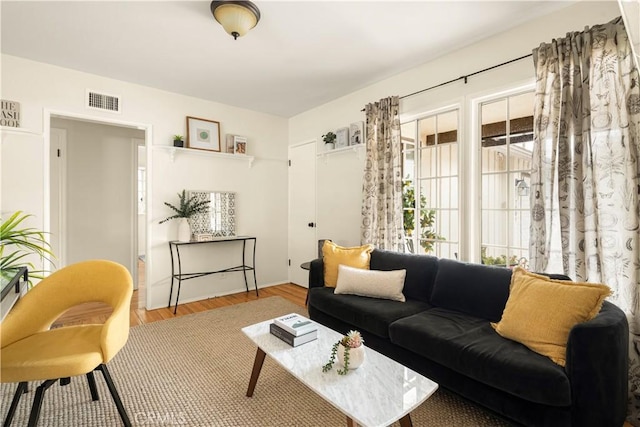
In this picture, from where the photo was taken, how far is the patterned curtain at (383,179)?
318 cm

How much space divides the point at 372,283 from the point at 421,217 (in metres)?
1.04

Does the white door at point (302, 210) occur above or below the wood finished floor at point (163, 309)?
above

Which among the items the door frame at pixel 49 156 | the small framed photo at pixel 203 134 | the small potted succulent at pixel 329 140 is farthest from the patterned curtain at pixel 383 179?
the door frame at pixel 49 156

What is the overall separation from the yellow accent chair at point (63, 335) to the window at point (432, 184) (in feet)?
8.60

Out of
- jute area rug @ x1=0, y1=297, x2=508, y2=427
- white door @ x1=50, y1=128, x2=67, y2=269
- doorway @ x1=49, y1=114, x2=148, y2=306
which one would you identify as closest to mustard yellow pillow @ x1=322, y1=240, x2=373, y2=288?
jute area rug @ x1=0, y1=297, x2=508, y2=427

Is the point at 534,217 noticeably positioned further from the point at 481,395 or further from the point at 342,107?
the point at 342,107

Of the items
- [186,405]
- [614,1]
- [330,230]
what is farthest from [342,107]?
[186,405]

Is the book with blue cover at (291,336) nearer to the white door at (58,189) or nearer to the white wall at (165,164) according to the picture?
the white wall at (165,164)

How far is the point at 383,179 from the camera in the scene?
3293 mm

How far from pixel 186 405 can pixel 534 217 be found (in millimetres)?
2659

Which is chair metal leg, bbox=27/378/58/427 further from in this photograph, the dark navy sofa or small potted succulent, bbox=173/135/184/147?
small potted succulent, bbox=173/135/184/147

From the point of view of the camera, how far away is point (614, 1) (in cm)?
199

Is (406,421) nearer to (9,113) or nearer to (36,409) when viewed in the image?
(36,409)

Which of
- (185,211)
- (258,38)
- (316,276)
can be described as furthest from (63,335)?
(258,38)
